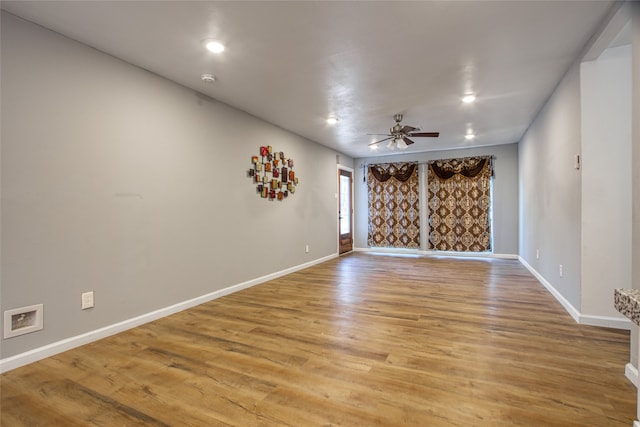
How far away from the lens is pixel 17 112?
2154 millimetres

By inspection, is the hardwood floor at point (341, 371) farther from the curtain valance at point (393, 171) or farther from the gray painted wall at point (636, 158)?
the curtain valance at point (393, 171)

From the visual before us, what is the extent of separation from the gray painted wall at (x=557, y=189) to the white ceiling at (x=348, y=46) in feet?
1.00

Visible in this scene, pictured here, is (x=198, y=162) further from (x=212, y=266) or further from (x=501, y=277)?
(x=501, y=277)

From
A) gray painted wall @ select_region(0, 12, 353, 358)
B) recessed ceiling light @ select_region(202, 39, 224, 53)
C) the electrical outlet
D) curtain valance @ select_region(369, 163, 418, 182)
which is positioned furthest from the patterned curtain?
the electrical outlet

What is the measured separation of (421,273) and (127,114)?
178 inches

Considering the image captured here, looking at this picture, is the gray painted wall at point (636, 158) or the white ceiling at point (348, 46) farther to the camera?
the white ceiling at point (348, 46)

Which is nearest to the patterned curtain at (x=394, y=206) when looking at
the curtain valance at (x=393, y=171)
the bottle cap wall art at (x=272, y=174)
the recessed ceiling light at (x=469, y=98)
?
the curtain valance at (x=393, y=171)

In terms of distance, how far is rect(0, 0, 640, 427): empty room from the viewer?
182 cm

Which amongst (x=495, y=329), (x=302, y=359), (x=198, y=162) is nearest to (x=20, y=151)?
(x=198, y=162)

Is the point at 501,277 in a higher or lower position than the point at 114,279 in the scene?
lower

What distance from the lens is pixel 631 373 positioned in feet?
6.09

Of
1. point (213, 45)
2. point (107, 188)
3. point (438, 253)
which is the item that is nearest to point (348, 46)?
point (213, 45)

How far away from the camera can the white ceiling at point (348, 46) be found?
2.10m

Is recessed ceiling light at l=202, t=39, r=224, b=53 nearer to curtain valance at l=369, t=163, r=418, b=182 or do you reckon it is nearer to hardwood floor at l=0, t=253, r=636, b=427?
hardwood floor at l=0, t=253, r=636, b=427
